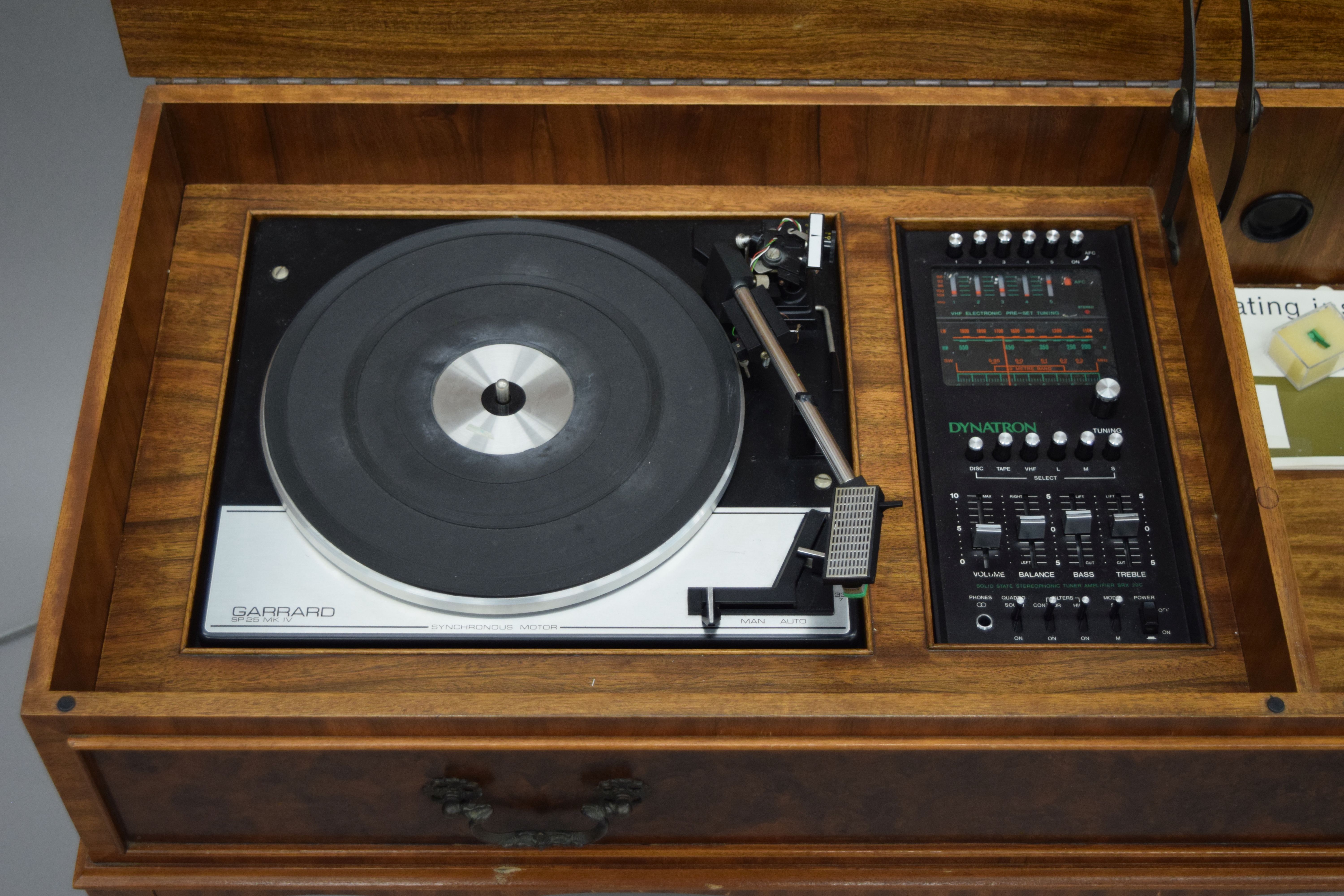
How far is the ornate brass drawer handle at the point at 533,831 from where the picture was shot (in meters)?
1.85

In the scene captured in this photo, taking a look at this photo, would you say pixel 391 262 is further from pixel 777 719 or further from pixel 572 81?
pixel 777 719

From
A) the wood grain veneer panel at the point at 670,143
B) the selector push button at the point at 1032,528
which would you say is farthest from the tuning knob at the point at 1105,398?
the wood grain veneer panel at the point at 670,143

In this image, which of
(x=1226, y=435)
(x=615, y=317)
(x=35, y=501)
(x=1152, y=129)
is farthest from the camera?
(x=35, y=501)

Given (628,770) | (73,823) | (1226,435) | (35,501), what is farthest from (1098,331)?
(35,501)

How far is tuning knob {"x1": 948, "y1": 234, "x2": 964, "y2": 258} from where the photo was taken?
2.14m

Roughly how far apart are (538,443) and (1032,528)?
27.0 inches

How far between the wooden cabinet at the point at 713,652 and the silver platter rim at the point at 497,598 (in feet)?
0.23

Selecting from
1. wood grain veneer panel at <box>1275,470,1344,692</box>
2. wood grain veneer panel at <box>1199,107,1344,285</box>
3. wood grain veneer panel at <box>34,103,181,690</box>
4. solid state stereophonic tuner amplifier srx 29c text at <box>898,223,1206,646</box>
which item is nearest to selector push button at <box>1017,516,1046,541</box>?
solid state stereophonic tuner amplifier srx 29c text at <box>898,223,1206,646</box>

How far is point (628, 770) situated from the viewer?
184 cm

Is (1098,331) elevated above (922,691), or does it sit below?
above

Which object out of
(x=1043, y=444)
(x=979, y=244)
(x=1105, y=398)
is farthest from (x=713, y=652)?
(x=979, y=244)

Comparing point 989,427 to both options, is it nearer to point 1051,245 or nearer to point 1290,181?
point 1051,245

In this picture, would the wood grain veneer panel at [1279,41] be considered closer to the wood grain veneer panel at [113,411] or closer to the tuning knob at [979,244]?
the tuning knob at [979,244]

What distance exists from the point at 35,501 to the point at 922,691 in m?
1.86
